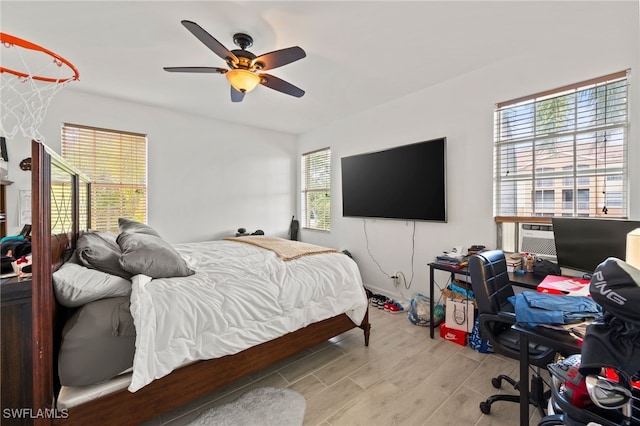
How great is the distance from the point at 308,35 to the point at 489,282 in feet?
7.70

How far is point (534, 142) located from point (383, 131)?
5.76 feet

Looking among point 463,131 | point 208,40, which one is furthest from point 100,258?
point 463,131

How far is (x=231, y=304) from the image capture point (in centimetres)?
168

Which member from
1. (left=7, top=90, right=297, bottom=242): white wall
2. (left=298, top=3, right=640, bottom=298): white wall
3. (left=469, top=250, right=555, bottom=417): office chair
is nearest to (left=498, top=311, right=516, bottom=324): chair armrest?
(left=469, top=250, right=555, bottom=417): office chair

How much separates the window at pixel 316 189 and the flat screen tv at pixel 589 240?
3198mm

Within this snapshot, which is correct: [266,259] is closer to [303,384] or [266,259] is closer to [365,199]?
[303,384]

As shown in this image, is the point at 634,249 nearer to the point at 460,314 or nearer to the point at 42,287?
the point at 460,314

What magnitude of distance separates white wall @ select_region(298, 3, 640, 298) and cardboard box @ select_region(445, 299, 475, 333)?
57cm

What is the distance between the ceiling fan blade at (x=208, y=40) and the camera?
1.65 meters

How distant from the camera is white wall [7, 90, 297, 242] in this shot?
320 centimetres

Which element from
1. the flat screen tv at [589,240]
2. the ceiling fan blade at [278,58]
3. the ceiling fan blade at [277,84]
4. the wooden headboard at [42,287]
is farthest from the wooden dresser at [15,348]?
the flat screen tv at [589,240]

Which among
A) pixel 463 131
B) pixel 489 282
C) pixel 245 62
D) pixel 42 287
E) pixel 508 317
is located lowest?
pixel 508 317

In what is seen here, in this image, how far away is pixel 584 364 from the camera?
0.82 meters

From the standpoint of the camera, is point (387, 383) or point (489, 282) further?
point (387, 383)
